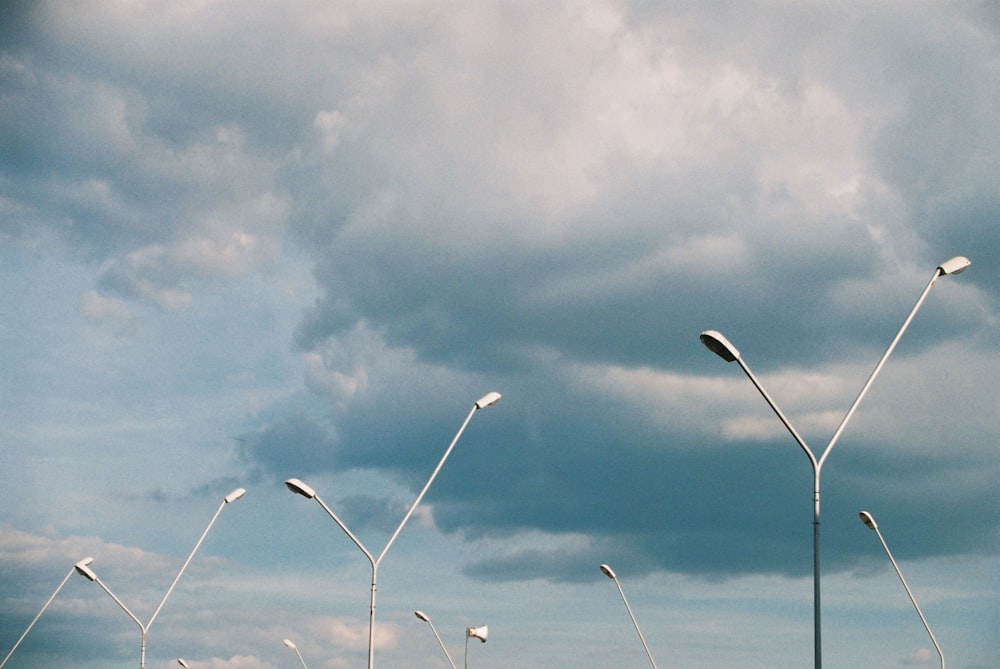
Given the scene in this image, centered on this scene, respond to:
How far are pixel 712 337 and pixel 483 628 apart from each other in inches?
1151

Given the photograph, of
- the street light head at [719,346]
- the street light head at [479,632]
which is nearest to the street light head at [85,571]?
the street light head at [479,632]

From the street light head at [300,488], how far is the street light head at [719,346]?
15.5 m

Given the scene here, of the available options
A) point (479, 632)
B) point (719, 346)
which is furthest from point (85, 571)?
point (719, 346)

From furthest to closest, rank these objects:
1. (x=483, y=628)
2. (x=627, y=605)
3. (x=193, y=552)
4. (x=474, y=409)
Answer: (x=627, y=605)
(x=193, y=552)
(x=483, y=628)
(x=474, y=409)

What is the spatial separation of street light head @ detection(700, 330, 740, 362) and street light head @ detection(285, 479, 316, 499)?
610 inches

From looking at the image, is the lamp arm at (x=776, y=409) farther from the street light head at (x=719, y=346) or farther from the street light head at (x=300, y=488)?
the street light head at (x=300, y=488)

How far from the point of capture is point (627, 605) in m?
61.6

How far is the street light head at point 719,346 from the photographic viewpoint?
2400 centimetres

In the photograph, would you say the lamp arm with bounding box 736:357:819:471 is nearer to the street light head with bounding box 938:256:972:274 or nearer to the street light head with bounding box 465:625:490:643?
the street light head with bounding box 938:256:972:274

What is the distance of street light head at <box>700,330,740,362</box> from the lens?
24.0 meters

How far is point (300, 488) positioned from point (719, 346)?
52.0 feet

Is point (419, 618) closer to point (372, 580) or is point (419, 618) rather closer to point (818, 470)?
point (372, 580)

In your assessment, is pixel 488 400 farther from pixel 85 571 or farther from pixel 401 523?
pixel 85 571

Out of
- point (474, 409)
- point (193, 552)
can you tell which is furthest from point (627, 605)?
point (474, 409)
